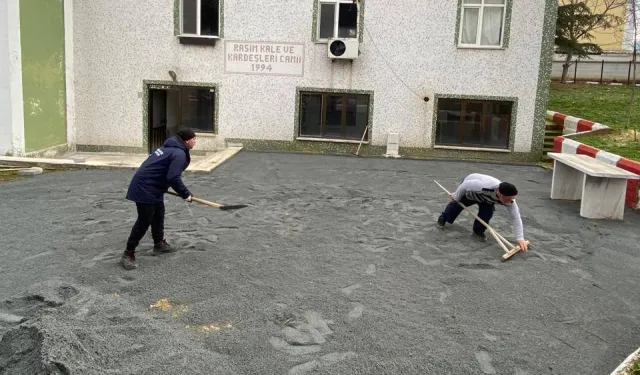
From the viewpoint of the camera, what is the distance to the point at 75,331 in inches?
183

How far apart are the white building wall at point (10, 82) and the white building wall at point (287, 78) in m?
2.94

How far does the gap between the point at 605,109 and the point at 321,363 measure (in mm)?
18875

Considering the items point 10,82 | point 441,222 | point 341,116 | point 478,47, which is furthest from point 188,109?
point 441,222

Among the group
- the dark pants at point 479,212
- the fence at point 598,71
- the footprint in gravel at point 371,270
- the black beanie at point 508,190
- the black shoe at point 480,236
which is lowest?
the footprint in gravel at point 371,270

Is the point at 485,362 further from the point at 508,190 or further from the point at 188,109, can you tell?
the point at 188,109

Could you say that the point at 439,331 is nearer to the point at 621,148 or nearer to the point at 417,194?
the point at 417,194

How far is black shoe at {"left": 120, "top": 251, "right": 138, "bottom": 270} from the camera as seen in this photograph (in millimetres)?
6430

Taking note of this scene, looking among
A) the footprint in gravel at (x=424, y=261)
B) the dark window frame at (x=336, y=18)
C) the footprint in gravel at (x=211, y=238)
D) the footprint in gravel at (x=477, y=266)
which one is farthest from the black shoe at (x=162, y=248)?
the dark window frame at (x=336, y=18)

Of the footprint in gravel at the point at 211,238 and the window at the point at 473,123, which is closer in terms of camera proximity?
the footprint in gravel at the point at 211,238

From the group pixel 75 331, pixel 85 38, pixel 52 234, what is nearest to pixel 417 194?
pixel 52 234

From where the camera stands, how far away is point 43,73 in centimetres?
1482

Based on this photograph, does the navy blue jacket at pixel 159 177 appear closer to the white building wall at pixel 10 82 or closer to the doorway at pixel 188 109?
the white building wall at pixel 10 82

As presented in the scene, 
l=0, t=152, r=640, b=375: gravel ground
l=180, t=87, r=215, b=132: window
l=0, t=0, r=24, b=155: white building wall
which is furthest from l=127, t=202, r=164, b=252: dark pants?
l=180, t=87, r=215, b=132: window

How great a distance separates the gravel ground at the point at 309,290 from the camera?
4.53 metres
